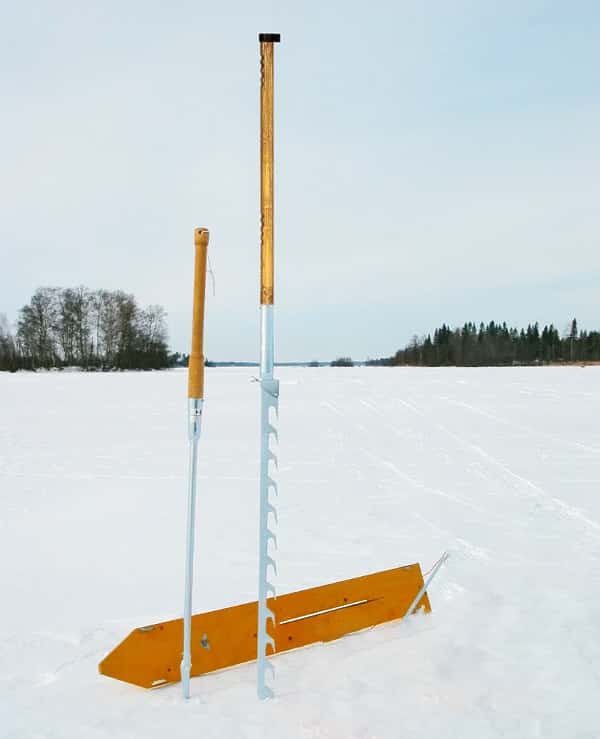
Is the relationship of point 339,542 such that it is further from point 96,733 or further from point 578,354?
point 578,354

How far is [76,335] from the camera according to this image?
6203cm

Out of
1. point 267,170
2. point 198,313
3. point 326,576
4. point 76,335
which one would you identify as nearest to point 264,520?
point 198,313

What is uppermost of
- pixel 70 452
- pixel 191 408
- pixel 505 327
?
pixel 505 327

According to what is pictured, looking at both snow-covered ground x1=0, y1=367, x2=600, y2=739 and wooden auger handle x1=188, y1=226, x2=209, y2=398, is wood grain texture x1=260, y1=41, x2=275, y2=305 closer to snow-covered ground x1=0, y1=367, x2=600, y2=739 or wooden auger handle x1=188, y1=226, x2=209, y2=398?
wooden auger handle x1=188, y1=226, x2=209, y2=398

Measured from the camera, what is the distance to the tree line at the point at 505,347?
95.1 m

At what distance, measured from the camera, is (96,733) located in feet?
6.73

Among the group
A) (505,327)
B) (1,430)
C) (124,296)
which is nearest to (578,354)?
(505,327)

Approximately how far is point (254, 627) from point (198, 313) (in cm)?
152

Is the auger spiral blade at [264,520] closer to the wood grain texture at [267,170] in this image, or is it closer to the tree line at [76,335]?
the wood grain texture at [267,170]

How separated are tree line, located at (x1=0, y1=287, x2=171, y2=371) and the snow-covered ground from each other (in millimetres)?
54703

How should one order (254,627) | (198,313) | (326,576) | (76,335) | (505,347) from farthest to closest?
(505,347) < (76,335) < (326,576) < (254,627) < (198,313)

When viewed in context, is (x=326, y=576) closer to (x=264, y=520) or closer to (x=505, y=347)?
(x=264, y=520)

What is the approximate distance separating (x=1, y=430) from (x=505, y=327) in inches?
4173

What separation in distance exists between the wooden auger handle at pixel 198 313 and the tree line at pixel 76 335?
60824 millimetres
